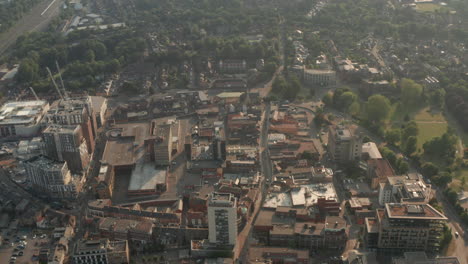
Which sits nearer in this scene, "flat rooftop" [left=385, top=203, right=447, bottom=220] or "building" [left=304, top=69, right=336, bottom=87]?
Result: "flat rooftop" [left=385, top=203, right=447, bottom=220]

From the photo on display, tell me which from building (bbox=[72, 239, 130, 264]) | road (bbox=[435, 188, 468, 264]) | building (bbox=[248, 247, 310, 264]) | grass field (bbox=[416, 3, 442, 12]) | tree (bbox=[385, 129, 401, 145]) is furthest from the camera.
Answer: grass field (bbox=[416, 3, 442, 12])

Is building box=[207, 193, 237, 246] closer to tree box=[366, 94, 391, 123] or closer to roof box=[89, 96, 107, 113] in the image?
tree box=[366, 94, 391, 123]

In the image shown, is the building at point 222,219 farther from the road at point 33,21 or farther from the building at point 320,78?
the road at point 33,21

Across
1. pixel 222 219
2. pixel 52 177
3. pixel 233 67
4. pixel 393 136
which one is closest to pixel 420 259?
pixel 222 219

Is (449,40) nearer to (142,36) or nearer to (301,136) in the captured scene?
(301,136)

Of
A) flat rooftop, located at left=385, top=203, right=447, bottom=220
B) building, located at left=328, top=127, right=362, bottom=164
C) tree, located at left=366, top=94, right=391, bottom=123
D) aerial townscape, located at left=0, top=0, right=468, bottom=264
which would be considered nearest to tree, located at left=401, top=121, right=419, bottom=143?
aerial townscape, located at left=0, top=0, right=468, bottom=264
